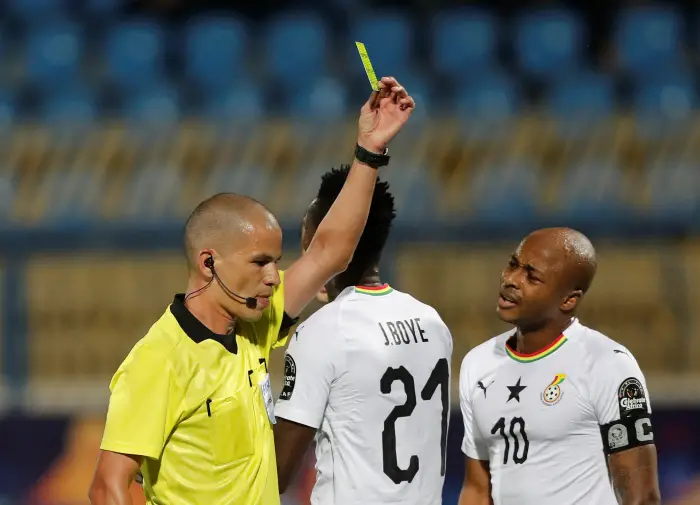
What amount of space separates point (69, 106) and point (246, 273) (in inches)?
290

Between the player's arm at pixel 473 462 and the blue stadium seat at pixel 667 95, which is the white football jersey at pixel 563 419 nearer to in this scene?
the player's arm at pixel 473 462

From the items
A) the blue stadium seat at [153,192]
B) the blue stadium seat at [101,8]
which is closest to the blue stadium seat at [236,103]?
the blue stadium seat at [153,192]

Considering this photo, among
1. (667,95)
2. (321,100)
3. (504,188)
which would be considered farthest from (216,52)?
(667,95)

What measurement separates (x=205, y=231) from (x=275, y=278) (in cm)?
23

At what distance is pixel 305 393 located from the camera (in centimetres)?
338

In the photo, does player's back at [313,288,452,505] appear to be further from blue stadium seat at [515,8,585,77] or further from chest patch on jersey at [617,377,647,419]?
blue stadium seat at [515,8,585,77]

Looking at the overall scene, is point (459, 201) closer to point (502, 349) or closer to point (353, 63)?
point (353, 63)

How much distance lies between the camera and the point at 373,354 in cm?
340

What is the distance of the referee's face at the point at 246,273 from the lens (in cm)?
308

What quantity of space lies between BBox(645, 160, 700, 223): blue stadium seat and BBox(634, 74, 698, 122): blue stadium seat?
1.07 meters

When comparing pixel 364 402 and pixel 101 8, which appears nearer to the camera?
pixel 364 402

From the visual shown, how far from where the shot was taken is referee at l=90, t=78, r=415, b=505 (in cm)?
285

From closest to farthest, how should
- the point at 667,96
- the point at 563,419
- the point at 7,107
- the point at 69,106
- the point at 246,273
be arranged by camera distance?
the point at 246,273, the point at 563,419, the point at 667,96, the point at 69,106, the point at 7,107

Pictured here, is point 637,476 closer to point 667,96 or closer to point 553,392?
point 553,392
